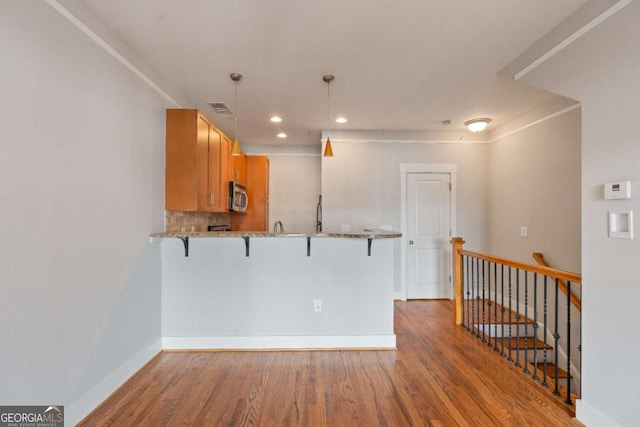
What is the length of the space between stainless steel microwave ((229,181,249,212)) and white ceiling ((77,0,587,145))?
1.08 meters

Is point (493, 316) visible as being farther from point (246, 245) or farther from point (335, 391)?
point (246, 245)

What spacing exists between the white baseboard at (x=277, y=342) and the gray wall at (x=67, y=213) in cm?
34

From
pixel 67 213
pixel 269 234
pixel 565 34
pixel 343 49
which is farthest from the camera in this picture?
pixel 269 234

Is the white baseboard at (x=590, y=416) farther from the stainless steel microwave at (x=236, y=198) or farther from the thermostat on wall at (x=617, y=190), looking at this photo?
the stainless steel microwave at (x=236, y=198)

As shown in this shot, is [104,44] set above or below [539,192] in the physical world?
above

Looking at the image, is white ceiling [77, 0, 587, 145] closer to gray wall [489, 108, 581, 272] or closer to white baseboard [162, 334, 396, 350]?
gray wall [489, 108, 581, 272]

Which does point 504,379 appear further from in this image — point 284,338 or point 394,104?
point 394,104

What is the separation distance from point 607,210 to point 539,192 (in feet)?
7.68

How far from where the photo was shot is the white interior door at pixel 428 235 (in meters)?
4.77

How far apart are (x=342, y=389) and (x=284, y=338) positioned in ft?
2.80

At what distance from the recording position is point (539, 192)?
12.6 feet

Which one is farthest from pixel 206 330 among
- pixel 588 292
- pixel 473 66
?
pixel 473 66

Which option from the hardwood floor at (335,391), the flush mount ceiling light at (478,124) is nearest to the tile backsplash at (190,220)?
the hardwood floor at (335,391)

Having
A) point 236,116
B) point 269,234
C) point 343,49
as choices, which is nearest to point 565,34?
point 343,49
